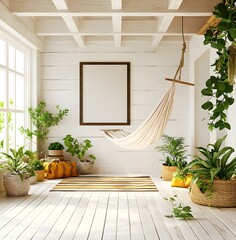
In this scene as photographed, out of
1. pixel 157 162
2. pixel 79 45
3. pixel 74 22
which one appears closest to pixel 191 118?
pixel 157 162

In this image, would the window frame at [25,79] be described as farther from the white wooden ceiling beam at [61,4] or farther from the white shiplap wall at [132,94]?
the white wooden ceiling beam at [61,4]

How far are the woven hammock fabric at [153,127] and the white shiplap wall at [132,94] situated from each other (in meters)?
1.10

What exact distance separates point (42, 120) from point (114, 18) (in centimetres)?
205

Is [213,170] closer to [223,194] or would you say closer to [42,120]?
[223,194]

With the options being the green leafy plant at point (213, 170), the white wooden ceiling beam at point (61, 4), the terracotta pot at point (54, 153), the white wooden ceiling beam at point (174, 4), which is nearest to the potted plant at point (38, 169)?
the terracotta pot at point (54, 153)

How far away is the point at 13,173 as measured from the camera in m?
4.71

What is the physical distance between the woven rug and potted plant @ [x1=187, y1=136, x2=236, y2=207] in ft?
3.14

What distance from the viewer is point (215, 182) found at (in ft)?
13.6

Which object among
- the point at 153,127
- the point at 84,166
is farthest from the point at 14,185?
the point at 84,166

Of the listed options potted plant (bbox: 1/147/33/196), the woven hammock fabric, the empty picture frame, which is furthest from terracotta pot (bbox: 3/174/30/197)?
the empty picture frame

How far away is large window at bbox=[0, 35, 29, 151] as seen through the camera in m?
5.30

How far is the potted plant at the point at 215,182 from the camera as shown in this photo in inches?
162

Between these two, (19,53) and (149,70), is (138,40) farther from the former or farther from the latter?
(19,53)

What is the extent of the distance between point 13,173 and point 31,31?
2.06 m
